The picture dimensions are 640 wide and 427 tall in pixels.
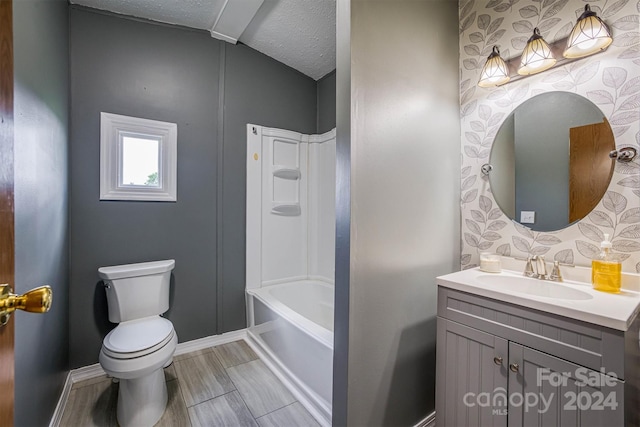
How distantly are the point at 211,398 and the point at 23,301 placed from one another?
5.22 feet

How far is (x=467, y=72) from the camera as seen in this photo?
169 cm

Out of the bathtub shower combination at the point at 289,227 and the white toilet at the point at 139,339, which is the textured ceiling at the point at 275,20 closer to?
the bathtub shower combination at the point at 289,227

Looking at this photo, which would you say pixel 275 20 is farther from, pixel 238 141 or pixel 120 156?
pixel 120 156

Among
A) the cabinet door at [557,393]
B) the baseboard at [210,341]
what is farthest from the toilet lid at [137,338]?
the cabinet door at [557,393]

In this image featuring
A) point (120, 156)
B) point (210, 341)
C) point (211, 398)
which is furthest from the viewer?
point (210, 341)

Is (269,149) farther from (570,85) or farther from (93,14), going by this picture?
(570,85)

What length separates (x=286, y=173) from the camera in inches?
109

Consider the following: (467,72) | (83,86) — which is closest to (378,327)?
(467,72)

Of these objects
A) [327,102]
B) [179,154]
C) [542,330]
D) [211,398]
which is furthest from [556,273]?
[179,154]

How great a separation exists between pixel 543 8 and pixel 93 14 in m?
2.82

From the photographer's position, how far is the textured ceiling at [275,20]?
1960mm

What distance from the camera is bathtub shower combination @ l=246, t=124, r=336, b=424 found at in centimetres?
254

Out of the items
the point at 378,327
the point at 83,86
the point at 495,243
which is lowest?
the point at 378,327

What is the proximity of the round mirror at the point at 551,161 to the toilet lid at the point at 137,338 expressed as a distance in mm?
2139
